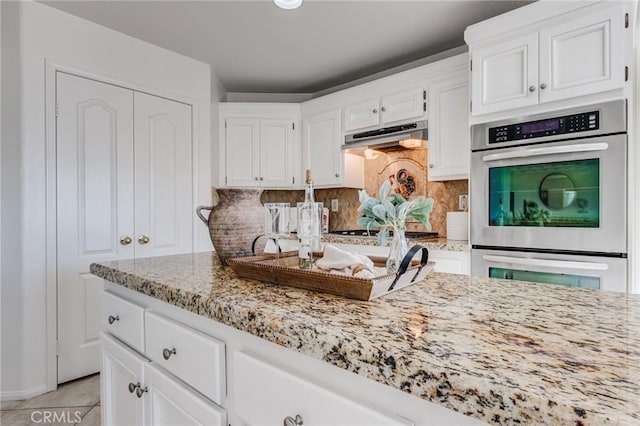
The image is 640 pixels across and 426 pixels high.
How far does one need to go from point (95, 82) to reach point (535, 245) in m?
3.14

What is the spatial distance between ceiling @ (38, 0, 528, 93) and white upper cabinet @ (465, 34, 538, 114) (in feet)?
1.34

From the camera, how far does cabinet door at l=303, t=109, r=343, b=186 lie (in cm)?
338

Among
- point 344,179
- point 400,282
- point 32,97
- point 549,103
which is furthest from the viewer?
point 344,179

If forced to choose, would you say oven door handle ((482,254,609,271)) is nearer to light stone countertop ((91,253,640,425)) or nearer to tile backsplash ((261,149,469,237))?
tile backsplash ((261,149,469,237))

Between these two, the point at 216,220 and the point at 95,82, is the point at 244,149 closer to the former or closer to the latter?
the point at 95,82

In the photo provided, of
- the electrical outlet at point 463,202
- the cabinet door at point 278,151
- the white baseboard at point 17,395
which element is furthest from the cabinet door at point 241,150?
the white baseboard at point 17,395

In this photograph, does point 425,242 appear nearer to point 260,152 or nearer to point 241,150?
point 260,152

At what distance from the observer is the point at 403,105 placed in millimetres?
2916

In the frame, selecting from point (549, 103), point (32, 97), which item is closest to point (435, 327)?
point (549, 103)

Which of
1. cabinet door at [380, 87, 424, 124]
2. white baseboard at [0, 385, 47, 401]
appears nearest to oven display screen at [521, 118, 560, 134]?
cabinet door at [380, 87, 424, 124]

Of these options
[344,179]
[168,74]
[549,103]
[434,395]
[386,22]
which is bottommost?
[434,395]

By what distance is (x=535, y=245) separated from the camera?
6.63ft

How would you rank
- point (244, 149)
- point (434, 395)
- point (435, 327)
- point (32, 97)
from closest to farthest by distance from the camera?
point (434, 395), point (435, 327), point (32, 97), point (244, 149)

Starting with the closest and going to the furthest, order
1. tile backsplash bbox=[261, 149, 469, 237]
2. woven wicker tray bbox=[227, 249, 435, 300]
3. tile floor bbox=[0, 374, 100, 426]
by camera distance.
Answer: woven wicker tray bbox=[227, 249, 435, 300]
tile floor bbox=[0, 374, 100, 426]
tile backsplash bbox=[261, 149, 469, 237]
